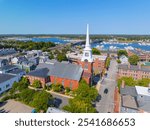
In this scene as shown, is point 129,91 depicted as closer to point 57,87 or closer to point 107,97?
point 107,97

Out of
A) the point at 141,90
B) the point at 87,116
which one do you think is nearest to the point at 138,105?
the point at 141,90

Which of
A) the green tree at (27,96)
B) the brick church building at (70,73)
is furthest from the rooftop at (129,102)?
the green tree at (27,96)

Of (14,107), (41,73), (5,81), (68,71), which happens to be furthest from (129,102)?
(5,81)

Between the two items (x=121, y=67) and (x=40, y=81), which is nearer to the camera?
(x=40, y=81)

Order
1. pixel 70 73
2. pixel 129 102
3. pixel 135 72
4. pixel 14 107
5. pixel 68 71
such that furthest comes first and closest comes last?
1. pixel 135 72
2. pixel 68 71
3. pixel 70 73
4. pixel 14 107
5. pixel 129 102

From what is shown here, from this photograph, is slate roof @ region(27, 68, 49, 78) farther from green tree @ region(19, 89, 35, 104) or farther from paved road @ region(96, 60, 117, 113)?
paved road @ region(96, 60, 117, 113)

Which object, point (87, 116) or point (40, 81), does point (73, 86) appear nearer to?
point (40, 81)

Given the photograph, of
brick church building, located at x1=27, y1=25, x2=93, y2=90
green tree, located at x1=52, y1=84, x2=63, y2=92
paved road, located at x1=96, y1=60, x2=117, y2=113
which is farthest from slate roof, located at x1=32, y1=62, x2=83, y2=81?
paved road, located at x1=96, y1=60, x2=117, y2=113

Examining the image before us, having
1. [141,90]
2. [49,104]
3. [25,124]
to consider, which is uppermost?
[25,124]
